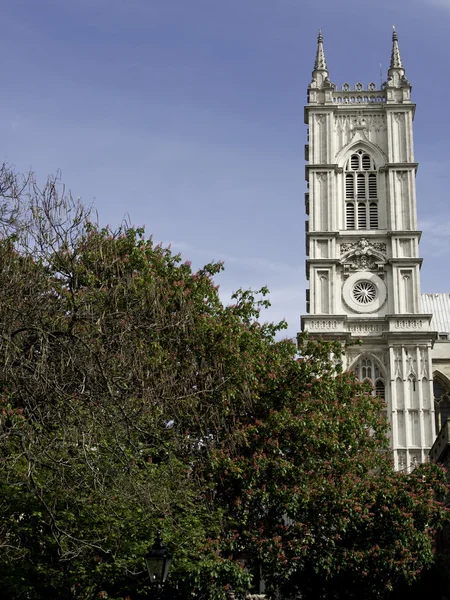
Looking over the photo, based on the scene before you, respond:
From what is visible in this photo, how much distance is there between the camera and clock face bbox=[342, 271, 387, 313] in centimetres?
4853

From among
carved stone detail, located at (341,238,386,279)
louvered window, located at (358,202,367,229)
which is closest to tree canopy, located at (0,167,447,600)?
carved stone detail, located at (341,238,386,279)

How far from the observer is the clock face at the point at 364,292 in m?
48.5

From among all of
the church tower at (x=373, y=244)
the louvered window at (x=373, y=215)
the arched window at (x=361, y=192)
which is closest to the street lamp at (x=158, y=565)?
the church tower at (x=373, y=244)

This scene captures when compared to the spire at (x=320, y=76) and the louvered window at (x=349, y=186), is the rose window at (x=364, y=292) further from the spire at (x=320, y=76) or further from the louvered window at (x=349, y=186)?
the spire at (x=320, y=76)

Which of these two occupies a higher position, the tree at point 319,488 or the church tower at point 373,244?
the church tower at point 373,244

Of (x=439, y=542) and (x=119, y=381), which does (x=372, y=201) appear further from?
(x=119, y=381)

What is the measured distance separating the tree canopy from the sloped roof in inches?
1328

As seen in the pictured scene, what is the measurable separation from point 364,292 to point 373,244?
9.70ft

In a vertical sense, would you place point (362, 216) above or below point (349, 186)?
below

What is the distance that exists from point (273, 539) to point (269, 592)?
4.38m

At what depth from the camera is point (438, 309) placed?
200ft

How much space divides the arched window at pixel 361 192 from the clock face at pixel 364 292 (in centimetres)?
318

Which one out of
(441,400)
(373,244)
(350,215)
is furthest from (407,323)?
(441,400)

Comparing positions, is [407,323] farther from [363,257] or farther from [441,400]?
[441,400]
